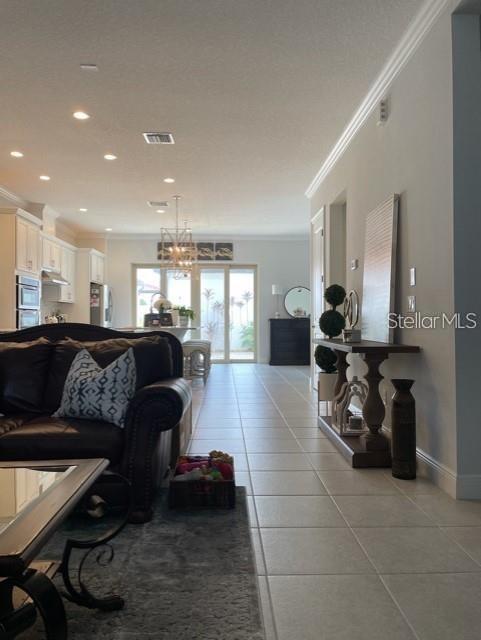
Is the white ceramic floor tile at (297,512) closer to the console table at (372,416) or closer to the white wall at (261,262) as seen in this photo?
the console table at (372,416)

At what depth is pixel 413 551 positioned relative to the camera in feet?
7.02

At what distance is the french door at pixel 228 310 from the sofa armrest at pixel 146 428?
8279 mm

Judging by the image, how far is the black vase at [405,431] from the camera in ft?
10.2

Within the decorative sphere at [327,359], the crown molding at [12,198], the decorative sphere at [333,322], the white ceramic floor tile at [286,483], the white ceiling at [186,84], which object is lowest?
the white ceramic floor tile at [286,483]

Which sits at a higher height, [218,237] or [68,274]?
[218,237]

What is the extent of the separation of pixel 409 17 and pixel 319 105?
1.28 m

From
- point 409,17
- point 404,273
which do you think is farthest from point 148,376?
point 409,17

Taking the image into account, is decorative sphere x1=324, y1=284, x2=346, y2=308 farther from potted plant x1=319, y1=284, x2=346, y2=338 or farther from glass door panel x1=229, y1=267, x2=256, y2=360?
glass door panel x1=229, y1=267, x2=256, y2=360

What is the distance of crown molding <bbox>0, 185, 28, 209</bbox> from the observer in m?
7.03

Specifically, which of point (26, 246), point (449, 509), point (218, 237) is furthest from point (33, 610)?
point (218, 237)

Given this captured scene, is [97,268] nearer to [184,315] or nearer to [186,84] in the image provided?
[184,315]

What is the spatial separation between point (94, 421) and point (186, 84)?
276 centimetres

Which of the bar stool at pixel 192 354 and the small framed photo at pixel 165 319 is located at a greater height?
the small framed photo at pixel 165 319

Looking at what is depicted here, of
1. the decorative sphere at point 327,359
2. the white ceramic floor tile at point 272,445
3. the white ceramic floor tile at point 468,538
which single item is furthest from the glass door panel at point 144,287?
the white ceramic floor tile at point 468,538
